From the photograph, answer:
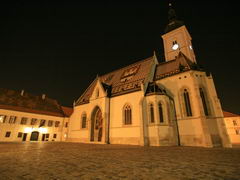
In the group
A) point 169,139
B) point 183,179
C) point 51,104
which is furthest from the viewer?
point 51,104

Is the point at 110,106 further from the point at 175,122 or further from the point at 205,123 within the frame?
the point at 205,123

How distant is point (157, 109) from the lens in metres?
20.0

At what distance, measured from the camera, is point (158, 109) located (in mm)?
20141

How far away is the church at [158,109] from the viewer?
60.5 feet

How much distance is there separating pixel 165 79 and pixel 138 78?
16.6 feet

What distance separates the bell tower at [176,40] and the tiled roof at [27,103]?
122 ft

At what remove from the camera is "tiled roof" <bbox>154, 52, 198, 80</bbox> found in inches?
871

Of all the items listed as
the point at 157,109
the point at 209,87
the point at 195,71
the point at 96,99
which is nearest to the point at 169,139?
the point at 157,109

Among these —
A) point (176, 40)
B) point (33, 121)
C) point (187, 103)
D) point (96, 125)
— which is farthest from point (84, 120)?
point (176, 40)

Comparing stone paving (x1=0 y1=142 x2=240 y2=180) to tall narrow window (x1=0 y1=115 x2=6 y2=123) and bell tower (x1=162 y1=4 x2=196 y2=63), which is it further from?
tall narrow window (x1=0 y1=115 x2=6 y2=123)

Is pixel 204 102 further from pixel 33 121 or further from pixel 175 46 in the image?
pixel 33 121

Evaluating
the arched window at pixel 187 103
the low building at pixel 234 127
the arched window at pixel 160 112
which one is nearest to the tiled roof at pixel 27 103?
the arched window at pixel 160 112

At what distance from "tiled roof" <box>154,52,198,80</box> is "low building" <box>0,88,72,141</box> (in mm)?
32656

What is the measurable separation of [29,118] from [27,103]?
4.69 metres
